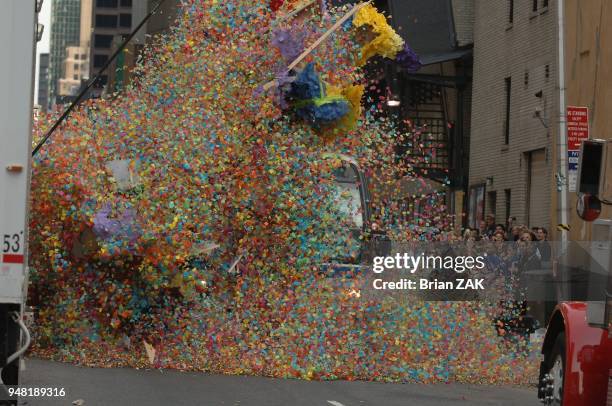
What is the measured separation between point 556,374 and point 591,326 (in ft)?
→ 3.36

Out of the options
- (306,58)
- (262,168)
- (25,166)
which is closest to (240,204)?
(262,168)

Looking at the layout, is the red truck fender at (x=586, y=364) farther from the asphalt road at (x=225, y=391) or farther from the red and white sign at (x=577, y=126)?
the red and white sign at (x=577, y=126)

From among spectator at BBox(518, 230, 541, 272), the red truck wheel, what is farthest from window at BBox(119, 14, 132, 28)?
the red truck wheel

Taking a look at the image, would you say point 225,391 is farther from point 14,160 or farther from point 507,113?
point 507,113

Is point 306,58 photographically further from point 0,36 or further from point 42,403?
point 0,36

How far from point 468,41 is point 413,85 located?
2.34 metres

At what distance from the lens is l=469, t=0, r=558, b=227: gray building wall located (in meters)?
34.7

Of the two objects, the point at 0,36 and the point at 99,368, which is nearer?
the point at 0,36

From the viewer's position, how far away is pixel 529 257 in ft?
71.8

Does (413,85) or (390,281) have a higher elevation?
(413,85)

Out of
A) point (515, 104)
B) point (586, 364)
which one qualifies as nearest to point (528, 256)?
point (586, 364)

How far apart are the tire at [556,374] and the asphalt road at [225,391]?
278 cm

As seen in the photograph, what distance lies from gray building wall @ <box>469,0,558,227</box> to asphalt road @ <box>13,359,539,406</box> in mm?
17030

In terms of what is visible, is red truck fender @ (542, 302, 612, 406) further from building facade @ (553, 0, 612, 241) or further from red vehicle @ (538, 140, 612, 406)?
building facade @ (553, 0, 612, 241)
